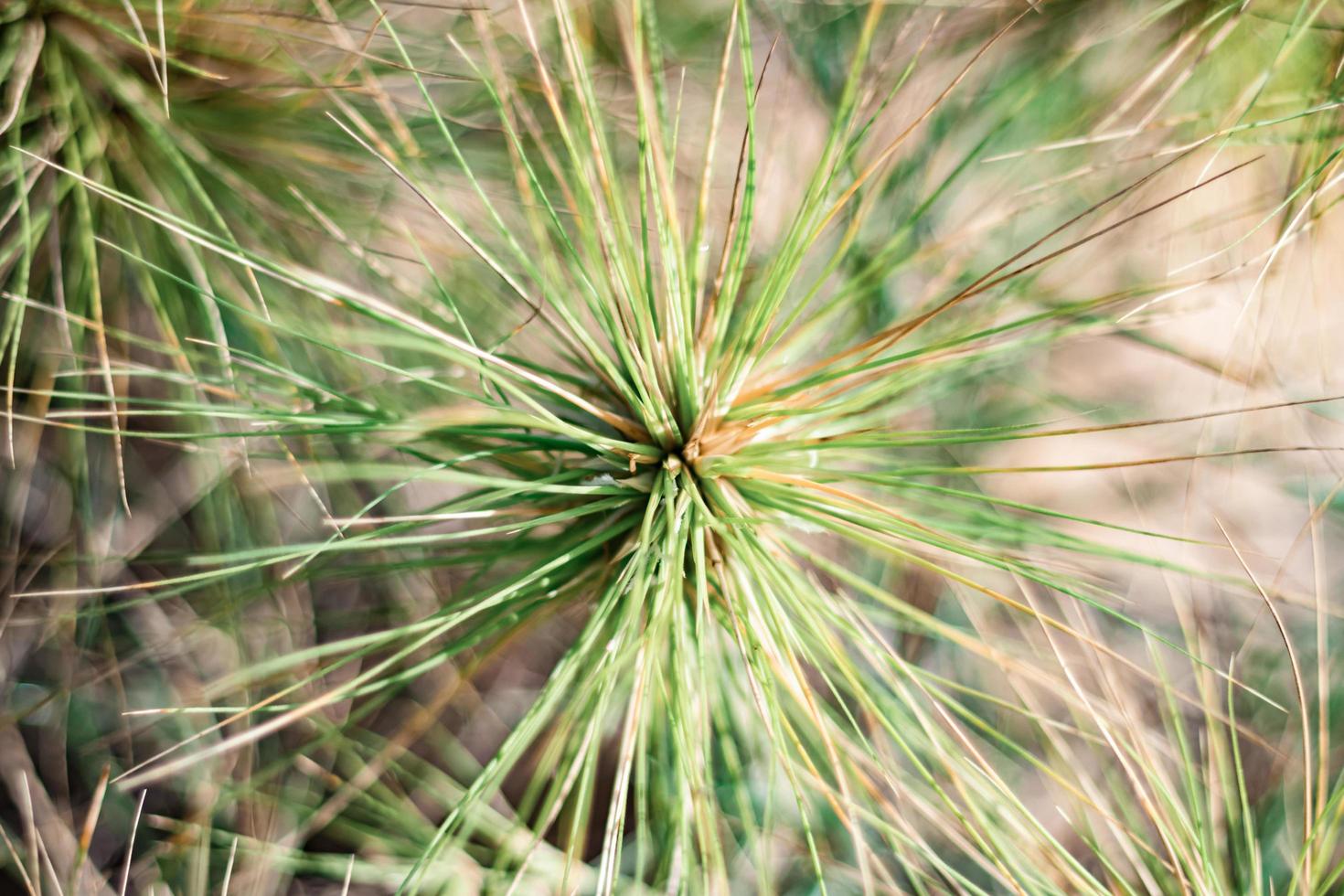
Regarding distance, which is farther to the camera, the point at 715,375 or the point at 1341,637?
the point at 1341,637

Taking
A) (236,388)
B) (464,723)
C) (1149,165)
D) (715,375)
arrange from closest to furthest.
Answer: (715,375)
(236,388)
(1149,165)
(464,723)

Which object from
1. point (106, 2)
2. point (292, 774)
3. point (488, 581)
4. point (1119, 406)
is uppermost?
point (106, 2)

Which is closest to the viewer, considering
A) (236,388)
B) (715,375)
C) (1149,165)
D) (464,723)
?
(715,375)

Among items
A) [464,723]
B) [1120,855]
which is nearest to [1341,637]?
[1120,855]

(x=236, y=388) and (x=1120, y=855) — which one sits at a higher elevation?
(x=236, y=388)

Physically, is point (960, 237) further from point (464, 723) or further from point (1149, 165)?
point (464, 723)

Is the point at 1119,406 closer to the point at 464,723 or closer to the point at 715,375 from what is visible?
the point at 715,375

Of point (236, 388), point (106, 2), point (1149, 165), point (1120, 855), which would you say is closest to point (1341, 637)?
point (1120, 855)
